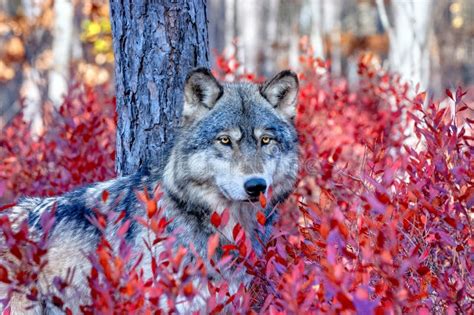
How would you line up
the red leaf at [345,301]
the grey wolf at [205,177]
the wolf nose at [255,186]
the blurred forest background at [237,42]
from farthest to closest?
the blurred forest background at [237,42] < the grey wolf at [205,177] < the wolf nose at [255,186] < the red leaf at [345,301]

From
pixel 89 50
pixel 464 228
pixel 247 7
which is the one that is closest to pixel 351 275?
pixel 464 228

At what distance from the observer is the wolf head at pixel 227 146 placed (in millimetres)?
4188

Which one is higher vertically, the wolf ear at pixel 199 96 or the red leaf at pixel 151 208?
the wolf ear at pixel 199 96

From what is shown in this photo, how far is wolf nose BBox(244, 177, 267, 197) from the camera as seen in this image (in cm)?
394

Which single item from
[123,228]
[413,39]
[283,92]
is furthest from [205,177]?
[413,39]

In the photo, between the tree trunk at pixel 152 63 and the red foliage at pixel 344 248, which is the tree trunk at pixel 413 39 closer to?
the red foliage at pixel 344 248

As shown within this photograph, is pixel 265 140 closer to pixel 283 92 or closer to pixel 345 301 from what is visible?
pixel 283 92

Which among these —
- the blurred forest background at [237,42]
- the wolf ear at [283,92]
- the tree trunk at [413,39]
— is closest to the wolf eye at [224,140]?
the wolf ear at [283,92]

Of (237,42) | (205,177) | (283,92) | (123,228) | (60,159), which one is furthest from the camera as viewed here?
(237,42)

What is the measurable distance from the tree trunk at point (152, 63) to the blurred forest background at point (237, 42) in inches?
95.6

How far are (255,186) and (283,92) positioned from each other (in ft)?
3.47

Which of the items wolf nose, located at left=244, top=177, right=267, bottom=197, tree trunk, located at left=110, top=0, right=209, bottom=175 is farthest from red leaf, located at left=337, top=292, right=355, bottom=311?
tree trunk, located at left=110, top=0, right=209, bottom=175

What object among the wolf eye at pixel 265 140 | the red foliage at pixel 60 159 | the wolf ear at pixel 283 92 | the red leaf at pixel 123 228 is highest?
the wolf ear at pixel 283 92

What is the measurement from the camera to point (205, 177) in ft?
14.0
